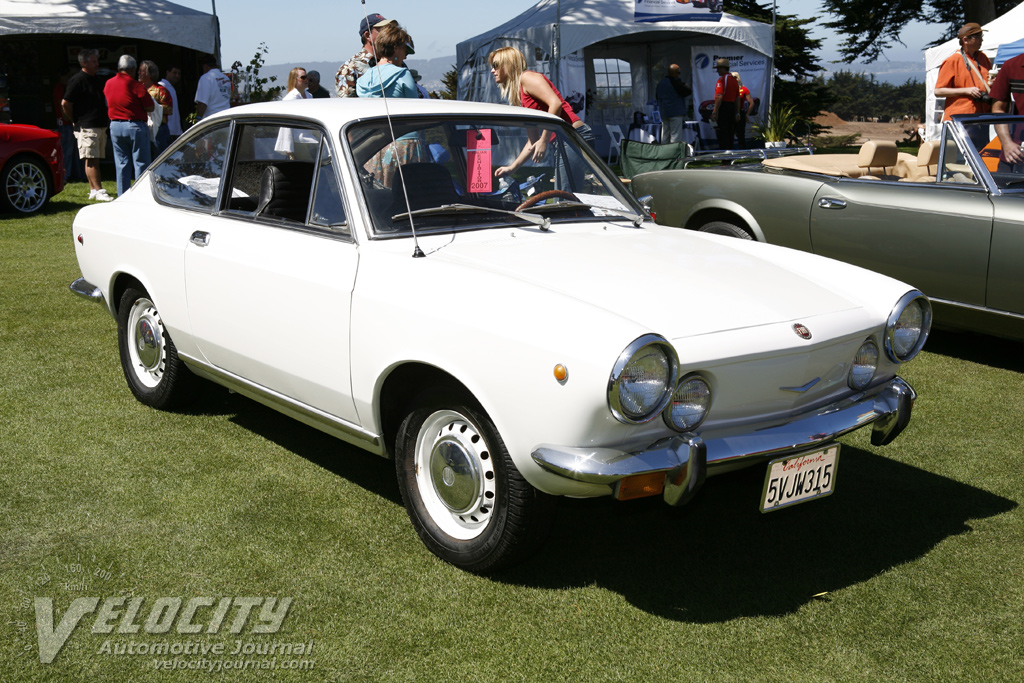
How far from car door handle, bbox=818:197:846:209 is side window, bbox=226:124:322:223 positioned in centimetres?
363

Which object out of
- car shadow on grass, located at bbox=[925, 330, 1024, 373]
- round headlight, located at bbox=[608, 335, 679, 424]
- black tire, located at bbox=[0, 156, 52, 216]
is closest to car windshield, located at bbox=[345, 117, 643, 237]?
round headlight, located at bbox=[608, 335, 679, 424]

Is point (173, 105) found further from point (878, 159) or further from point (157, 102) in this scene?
point (878, 159)

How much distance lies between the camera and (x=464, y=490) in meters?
3.21

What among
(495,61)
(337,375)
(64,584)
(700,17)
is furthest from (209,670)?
(700,17)

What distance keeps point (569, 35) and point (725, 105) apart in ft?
10.6

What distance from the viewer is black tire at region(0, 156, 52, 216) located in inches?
452

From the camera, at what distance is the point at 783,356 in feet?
9.99

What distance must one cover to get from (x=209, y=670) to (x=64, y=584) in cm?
74

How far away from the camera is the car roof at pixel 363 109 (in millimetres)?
3812

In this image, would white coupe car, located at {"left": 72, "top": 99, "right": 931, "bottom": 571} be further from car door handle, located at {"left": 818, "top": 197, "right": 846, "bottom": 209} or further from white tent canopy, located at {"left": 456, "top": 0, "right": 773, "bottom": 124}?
white tent canopy, located at {"left": 456, "top": 0, "right": 773, "bottom": 124}

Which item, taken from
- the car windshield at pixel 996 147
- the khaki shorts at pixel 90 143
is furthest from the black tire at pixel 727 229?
the khaki shorts at pixel 90 143

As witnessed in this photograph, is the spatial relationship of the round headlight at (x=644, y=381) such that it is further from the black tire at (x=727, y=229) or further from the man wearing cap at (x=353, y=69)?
the man wearing cap at (x=353, y=69)

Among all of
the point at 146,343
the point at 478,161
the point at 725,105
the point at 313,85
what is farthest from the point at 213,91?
the point at 478,161

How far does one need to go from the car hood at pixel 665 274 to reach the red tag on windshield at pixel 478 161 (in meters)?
0.34
